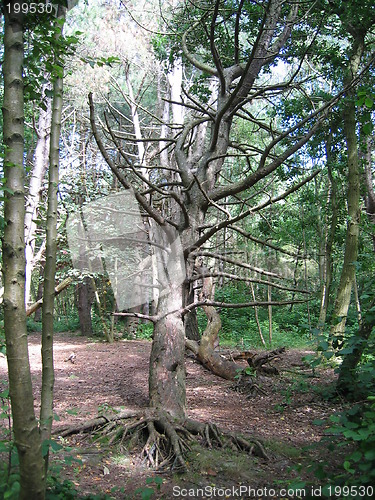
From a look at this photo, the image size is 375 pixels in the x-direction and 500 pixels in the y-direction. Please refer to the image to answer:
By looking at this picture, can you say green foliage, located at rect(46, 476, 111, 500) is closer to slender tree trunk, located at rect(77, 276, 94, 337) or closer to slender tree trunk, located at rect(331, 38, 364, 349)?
slender tree trunk, located at rect(331, 38, 364, 349)

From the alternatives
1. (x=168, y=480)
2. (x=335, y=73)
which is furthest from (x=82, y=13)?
(x=168, y=480)

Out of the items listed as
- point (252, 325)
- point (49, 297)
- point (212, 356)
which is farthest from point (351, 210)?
point (252, 325)

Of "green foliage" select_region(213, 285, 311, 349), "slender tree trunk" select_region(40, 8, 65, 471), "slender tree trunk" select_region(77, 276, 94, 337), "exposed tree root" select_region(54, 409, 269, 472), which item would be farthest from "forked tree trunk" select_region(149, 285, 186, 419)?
"slender tree trunk" select_region(77, 276, 94, 337)

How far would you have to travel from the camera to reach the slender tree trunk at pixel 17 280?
6.45 ft

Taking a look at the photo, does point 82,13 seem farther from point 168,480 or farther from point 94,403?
point 168,480

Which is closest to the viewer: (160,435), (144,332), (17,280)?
(17,280)

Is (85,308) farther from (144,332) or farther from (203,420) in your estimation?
(203,420)

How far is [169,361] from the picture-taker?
454 centimetres

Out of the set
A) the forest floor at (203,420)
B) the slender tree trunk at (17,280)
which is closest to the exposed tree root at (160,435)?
the forest floor at (203,420)

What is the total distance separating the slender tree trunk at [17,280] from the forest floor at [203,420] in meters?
0.58

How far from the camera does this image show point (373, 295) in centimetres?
401

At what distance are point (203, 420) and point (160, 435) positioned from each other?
3.55 ft

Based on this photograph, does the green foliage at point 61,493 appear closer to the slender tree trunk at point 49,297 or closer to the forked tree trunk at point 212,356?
the slender tree trunk at point 49,297

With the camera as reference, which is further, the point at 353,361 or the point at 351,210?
the point at 351,210
